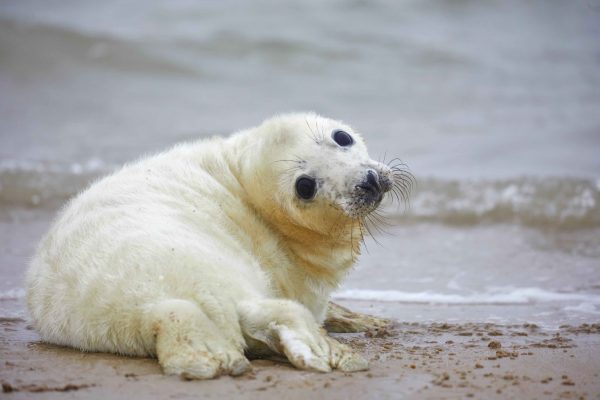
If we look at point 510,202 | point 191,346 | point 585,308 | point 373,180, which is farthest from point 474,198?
point 191,346

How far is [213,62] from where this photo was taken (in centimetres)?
1631

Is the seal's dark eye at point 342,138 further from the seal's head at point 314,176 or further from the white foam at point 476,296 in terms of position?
the white foam at point 476,296

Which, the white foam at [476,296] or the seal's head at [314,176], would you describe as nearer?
the seal's head at [314,176]

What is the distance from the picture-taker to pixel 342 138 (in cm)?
461

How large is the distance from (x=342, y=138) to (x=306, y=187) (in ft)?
1.20

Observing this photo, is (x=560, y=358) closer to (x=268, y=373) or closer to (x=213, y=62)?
(x=268, y=373)

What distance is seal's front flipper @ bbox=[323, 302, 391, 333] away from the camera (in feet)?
15.9

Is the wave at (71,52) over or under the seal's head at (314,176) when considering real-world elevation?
over

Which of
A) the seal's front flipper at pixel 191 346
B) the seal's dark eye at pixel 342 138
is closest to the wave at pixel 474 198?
the seal's dark eye at pixel 342 138

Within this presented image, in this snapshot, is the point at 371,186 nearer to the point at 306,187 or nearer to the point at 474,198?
the point at 306,187

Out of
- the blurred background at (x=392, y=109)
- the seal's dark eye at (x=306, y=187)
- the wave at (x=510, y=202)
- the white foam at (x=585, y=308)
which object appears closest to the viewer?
the seal's dark eye at (x=306, y=187)

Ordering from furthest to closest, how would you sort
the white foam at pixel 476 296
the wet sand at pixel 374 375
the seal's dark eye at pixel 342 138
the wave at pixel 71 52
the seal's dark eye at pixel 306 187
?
the wave at pixel 71 52
the white foam at pixel 476 296
the seal's dark eye at pixel 342 138
the seal's dark eye at pixel 306 187
the wet sand at pixel 374 375

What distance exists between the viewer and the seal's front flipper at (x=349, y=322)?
485 centimetres

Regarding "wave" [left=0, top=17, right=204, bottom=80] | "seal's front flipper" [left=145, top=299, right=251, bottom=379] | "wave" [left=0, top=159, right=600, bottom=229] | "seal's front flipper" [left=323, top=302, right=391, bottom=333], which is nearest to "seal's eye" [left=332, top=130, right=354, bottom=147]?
"seal's front flipper" [left=323, top=302, right=391, bottom=333]
